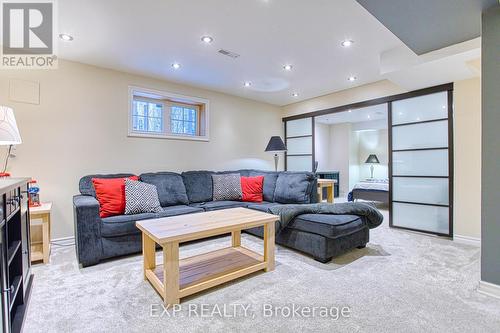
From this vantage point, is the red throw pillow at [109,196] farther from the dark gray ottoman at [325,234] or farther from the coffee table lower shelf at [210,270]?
the dark gray ottoman at [325,234]

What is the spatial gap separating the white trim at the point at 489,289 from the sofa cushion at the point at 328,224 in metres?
1.08

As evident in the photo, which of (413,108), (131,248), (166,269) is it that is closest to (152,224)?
(166,269)

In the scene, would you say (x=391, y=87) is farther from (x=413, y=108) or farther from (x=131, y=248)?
(x=131, y=248)

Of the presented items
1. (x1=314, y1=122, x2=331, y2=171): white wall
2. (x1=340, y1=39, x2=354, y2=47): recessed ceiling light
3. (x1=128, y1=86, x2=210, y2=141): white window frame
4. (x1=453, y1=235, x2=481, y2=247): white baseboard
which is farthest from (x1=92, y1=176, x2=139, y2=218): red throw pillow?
(x1=314, y1=122, x2=331, y2=171): white wall

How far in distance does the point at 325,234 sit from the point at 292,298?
830 millimetres

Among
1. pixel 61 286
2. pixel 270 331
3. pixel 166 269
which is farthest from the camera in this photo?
pixel 61 286

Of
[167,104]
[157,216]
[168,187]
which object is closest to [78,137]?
[168,187]

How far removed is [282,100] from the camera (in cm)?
550

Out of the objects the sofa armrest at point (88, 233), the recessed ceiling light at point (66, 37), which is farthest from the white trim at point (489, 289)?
the recessed ceiling light at point (66, 37)

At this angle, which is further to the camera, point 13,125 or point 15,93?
point 15,93

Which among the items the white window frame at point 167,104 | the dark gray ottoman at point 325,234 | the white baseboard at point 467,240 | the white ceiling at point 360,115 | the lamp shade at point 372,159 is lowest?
the white baseboard at point 467,240

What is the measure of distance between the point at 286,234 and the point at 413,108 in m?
2.83

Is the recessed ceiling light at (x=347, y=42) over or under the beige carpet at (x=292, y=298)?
over

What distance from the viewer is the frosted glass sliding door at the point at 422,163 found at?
3545 millimetres
